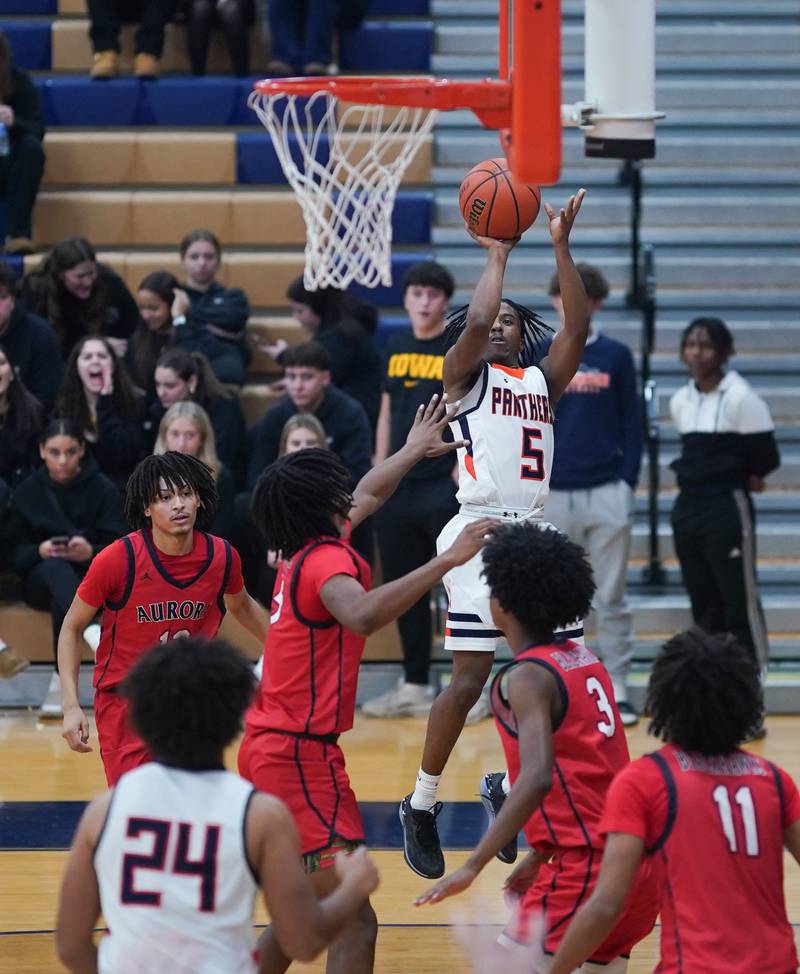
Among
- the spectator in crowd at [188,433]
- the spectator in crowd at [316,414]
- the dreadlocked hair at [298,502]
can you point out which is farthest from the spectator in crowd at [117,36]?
the dreadlocked hair at [298,502]

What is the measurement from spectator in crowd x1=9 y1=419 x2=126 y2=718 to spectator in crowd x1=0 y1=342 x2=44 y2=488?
0.17 meters

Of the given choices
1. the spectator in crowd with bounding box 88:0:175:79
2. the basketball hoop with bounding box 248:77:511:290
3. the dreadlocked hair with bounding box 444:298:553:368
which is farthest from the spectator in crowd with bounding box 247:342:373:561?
the spectator in crowd with bounding box 88:0:175:79

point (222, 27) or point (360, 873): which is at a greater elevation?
point (222, 27)

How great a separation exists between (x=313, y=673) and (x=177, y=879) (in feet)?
3.66

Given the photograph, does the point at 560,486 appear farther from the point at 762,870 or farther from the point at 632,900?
the point at 762,870

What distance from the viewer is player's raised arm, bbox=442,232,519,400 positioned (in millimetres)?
4945

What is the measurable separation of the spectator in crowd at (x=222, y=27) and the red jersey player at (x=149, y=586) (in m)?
6.46

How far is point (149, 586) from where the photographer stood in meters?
4.88

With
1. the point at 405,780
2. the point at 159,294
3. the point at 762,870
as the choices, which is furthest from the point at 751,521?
the point at 762,870

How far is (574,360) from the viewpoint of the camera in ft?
A: 17.6

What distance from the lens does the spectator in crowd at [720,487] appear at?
25.5 ft

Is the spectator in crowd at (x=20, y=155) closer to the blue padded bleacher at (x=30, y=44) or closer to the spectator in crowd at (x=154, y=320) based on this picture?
the blue padded bleacher at (x=30, y=44)

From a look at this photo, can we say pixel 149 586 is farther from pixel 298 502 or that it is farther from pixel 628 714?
pixel 628 714

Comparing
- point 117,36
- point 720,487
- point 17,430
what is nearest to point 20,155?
point 117,36
